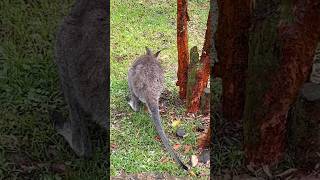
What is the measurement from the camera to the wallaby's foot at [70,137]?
3857mm

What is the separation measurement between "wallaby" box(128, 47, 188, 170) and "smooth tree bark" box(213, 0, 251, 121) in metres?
0.42

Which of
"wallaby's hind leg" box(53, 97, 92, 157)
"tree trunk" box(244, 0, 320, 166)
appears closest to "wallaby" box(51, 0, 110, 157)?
"wallaby's hind leg" box(53, 97, 92, 157)

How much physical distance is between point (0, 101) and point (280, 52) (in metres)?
1.96

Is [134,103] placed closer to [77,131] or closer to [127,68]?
[127,68]

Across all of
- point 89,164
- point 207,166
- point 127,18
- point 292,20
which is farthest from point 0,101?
point 292,20

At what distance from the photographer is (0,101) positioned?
13.8ft

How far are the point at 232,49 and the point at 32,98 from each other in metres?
1.52

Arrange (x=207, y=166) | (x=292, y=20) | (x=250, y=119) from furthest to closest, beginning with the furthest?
(x=250, y=119)
(x=292, y=20)
(x=207, y=166)

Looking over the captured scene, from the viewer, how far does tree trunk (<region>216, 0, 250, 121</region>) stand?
3.32 m

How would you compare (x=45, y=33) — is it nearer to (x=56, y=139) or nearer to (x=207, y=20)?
(x=56, y=139)

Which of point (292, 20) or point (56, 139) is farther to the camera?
point (56, 139)

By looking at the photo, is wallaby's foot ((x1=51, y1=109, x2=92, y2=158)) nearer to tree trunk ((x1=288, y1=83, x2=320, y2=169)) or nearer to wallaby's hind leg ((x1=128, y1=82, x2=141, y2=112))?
wallaby's hind leg ((x1=128, y1=82, x2=141, y2=112))

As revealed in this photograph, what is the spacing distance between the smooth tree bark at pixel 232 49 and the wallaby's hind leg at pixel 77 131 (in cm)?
87

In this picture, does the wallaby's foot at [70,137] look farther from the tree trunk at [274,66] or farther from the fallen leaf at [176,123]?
the tree trunk at [274,66]
